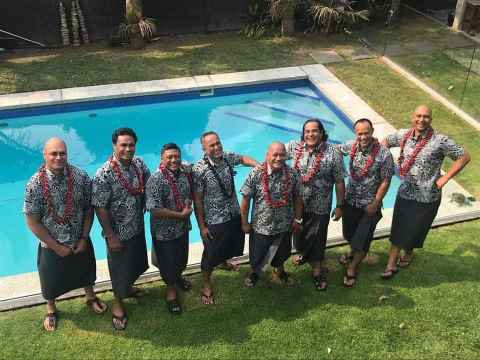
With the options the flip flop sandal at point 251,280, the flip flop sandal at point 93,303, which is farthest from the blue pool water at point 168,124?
the flip flop sandal at point 93,303

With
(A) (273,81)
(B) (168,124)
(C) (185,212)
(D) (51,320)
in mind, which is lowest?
(B) (168,124)

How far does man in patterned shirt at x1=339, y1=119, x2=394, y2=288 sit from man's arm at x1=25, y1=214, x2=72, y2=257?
2630mm

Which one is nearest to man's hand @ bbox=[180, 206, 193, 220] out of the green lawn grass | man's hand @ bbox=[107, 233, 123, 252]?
man's hand @ bbox=[107, 233, 123, 252]

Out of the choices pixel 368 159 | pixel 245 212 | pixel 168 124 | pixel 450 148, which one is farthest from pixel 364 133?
pixel 168 124

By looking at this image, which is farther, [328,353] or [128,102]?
[128,102]

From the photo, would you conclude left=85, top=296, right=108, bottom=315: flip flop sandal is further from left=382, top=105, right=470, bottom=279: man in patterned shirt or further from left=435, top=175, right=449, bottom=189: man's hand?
left=435, top=175, right=449, bottom=189: man's hand

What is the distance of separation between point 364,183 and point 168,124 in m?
5.83

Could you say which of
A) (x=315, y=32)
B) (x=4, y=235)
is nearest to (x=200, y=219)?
Answer: (x=4, y=235)

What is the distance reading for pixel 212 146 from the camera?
4.46 m

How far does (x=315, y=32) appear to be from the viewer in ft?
41.3

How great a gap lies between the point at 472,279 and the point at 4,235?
600cm

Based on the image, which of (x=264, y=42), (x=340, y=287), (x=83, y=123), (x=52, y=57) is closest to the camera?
(x=340, y=287)

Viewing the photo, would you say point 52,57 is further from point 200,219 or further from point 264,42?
point 200,219

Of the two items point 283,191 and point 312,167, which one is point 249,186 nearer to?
point 283,191
